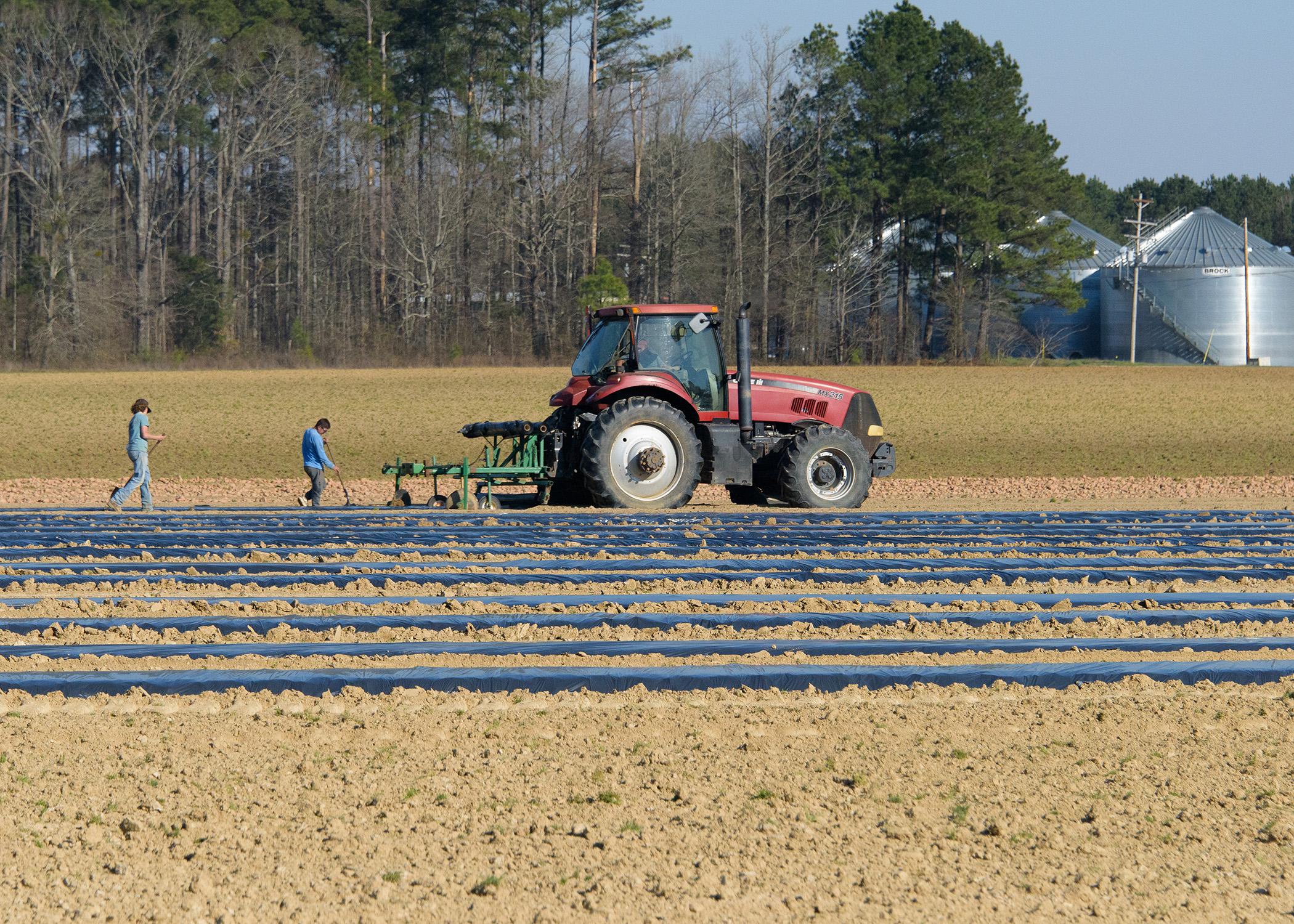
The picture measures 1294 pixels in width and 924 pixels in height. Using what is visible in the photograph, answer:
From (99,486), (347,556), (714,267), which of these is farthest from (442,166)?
(347,556)

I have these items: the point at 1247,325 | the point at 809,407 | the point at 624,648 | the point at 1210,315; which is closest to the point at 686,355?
the point at 809,407

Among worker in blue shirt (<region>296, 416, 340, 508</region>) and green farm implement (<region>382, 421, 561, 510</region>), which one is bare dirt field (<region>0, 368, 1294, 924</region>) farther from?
worker in blue shirt (<region>296, 416, 340, 508</region>)

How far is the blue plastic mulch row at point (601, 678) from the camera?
648 cm

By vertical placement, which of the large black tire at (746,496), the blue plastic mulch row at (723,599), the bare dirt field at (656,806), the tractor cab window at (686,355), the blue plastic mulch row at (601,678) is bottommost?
the bare dirt field at (656,806)

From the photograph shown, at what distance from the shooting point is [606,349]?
14.0 meters

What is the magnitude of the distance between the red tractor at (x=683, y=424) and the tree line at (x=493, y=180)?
36762 mm

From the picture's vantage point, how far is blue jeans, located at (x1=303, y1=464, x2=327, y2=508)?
16234 mm

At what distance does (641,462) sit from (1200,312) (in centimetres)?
5299

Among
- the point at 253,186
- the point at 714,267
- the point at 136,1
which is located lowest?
the point at 714,267

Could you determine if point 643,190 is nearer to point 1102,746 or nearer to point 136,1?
point 136,1

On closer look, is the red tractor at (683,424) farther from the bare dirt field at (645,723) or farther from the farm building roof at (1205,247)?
the farm building roof at (1205,247)

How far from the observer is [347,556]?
10.6 metres

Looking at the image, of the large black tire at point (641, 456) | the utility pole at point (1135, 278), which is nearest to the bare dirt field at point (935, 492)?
the large black tire at point (641, 456)

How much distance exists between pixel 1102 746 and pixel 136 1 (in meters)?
53.1
